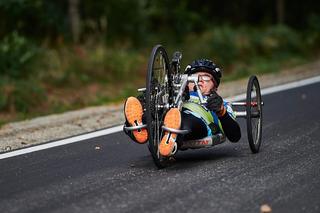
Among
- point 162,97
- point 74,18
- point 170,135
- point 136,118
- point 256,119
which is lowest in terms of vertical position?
point 256,119

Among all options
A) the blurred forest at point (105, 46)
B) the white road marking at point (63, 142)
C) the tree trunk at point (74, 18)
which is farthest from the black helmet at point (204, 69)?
the tree trunk at point (74, 18)

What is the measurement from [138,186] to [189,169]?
0.80m

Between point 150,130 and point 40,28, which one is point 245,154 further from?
point 40,28

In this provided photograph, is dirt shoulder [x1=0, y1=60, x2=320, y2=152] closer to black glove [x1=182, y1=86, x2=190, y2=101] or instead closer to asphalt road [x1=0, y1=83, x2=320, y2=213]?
asphalt road [x1=0, y1=83, x2=320, y2=213]

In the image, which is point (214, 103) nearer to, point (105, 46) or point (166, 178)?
point (166, 178)

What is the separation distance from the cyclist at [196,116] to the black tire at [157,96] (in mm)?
118

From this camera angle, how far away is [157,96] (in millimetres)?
6844

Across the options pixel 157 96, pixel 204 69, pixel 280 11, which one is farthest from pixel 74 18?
pixel 157 96

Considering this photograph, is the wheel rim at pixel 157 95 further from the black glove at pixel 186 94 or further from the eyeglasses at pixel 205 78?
the eyeglasses at pixel 205 78

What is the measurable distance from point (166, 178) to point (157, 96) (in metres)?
0.76

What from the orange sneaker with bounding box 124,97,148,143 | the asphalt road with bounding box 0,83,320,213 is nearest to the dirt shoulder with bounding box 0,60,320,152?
the asphalt road with bounding box 0,83,320,213

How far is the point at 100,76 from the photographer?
50.0 ft

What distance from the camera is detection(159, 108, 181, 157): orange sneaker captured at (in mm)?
6672

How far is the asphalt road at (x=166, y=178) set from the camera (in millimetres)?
5816
